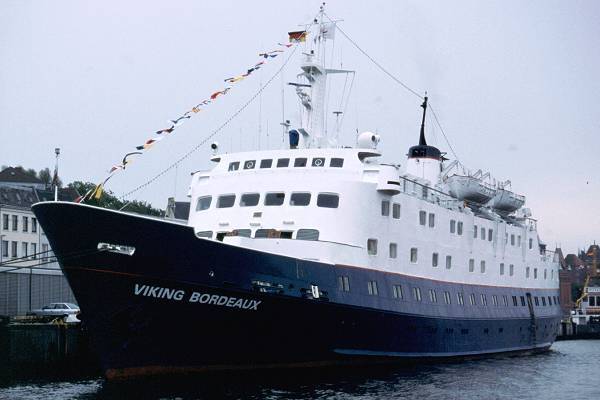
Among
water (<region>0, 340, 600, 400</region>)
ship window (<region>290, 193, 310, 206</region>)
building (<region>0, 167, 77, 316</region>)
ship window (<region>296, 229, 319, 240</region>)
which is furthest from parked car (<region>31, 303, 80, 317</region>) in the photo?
ship window (<region>296, 229, 319, 240</region>)

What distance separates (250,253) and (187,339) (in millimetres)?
2946

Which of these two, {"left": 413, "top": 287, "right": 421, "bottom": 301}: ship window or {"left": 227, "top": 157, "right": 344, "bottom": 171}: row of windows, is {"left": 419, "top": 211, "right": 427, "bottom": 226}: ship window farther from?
{"left": 227, "top": 157, "right": 344, "bottom": 171}: row of windows

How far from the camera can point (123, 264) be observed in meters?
21.6

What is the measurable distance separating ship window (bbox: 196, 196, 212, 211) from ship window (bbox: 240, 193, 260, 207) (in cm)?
151

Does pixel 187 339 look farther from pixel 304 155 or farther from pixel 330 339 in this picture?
pixel 304 155

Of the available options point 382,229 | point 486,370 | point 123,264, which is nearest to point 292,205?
point 382,229

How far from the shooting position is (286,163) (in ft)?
96.2

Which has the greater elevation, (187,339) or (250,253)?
(250,253)

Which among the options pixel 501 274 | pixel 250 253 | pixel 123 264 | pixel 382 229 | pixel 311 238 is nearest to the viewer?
pixel 123 264

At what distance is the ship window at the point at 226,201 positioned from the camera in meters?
28.9

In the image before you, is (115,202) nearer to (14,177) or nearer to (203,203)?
(14,177)

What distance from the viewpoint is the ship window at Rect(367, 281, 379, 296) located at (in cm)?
2719

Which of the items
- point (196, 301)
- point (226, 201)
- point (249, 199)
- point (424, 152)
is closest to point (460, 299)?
point (424, 152)

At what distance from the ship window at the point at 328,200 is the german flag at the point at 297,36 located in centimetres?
706
